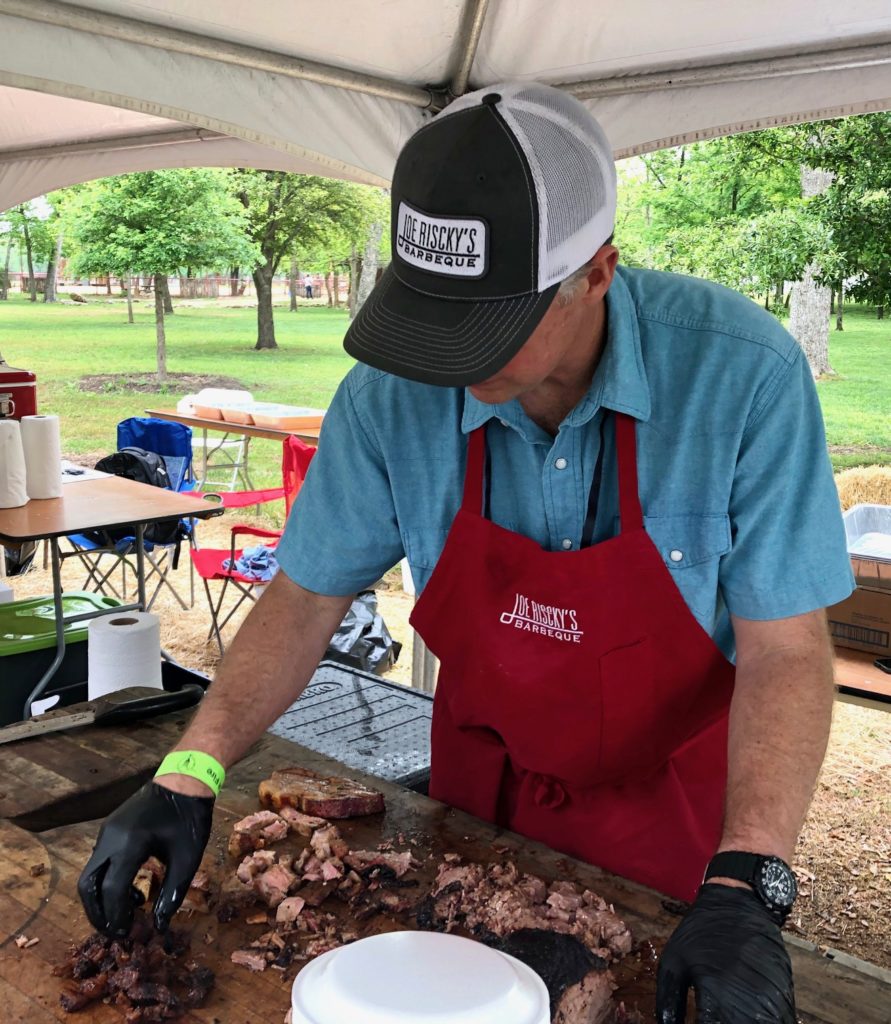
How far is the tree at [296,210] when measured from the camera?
58.8ft

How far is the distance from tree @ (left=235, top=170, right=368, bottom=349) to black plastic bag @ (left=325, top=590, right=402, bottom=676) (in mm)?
13543

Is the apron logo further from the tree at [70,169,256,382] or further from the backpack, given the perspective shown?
the tree at [70,169,256,382]

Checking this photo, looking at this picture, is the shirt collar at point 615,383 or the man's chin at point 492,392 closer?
the man's chin at point 492,392

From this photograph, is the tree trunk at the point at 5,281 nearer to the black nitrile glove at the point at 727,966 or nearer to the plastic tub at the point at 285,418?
the plastic tub at the point at 285,418

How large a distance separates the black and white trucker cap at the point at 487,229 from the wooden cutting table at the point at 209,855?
79 cm

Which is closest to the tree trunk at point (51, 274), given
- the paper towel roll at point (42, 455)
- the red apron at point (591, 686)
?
the paper towel roll at point (42, 455)

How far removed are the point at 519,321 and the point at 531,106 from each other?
29 cm

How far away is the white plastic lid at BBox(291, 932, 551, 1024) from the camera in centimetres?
96

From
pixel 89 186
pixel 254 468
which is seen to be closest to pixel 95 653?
→ pixel 254 468

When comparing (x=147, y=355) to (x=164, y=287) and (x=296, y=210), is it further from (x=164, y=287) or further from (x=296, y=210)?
(x=296, y=210)

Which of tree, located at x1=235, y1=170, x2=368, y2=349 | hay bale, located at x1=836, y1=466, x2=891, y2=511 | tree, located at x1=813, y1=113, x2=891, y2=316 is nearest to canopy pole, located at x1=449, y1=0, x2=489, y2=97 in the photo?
hay bale, located at x1=836, y1=466, x2=891, y2=511

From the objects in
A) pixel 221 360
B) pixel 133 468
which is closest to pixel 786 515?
pixel 133 468

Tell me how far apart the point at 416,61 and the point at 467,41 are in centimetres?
20

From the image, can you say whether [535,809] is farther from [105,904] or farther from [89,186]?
[89,186]
